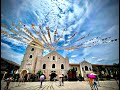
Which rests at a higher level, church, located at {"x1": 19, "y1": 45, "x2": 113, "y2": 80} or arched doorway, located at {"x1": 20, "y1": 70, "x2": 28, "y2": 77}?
church, located at {"x1": 19, "y1": 45, "x2": 113, "y2": 80}

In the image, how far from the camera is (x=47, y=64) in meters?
23.8

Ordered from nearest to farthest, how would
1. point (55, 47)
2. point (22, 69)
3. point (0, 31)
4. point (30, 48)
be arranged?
point (0, 31)
point (55, 47)
point (22, 69)
point (30, 48)

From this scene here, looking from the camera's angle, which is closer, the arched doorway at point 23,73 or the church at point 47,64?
the arched doorway at point 23,73

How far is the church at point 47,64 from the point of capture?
74.6 feet

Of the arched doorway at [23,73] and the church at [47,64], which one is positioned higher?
the church at [47,64]

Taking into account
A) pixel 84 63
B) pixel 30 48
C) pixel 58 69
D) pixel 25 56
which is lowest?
pixel 58 69

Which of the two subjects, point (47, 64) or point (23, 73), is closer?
point (23, 73)

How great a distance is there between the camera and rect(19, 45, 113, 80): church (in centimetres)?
2275


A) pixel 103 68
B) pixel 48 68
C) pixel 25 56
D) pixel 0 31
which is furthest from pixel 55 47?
pixel 103 68

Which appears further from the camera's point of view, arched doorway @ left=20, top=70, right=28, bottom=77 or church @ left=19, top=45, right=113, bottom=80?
church @ left=19, top=45, right=113, bottom=80

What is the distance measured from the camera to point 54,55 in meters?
25.6

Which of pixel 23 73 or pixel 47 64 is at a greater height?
pixel 47 64

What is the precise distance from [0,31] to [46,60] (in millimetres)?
20889

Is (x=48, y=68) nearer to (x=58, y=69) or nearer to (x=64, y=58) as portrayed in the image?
(x=58, y=69)
